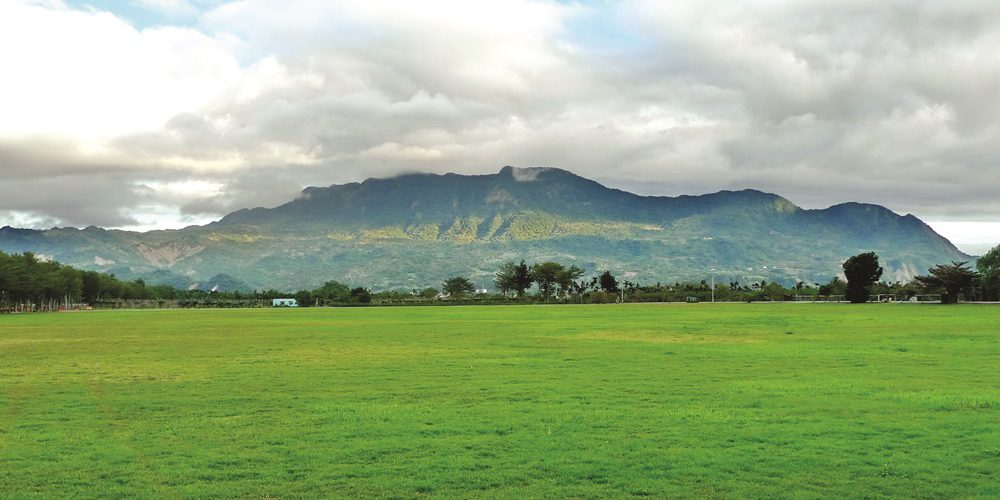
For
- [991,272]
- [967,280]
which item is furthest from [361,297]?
[991,272]

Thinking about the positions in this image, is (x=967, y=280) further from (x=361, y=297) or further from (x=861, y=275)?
(x=361, y=297)

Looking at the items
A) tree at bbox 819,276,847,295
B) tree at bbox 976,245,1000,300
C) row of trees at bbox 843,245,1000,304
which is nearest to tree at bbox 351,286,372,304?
tree at bbox 819,276,847,295

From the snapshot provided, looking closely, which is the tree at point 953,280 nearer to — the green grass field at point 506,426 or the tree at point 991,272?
the tree at point 991,272

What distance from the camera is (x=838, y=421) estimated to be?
51.4ft

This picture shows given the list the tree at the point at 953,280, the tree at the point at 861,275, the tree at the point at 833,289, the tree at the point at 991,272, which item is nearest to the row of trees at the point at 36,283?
the tree at the point at 861,275

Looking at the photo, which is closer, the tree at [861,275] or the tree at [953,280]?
the tree at [953,280]

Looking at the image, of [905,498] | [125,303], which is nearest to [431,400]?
[905,498]

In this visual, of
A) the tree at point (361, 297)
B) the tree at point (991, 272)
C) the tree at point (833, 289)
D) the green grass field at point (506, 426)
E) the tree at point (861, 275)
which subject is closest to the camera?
the green grass field at point (506, 426)

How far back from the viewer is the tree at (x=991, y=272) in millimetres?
120625

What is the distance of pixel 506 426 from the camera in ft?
50.0

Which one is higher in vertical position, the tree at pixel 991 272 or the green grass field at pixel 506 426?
the tree at pixel 991 272

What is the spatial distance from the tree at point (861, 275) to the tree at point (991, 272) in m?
17.2

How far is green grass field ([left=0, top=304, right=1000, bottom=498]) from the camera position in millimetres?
11156

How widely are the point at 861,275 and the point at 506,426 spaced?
460 ft
